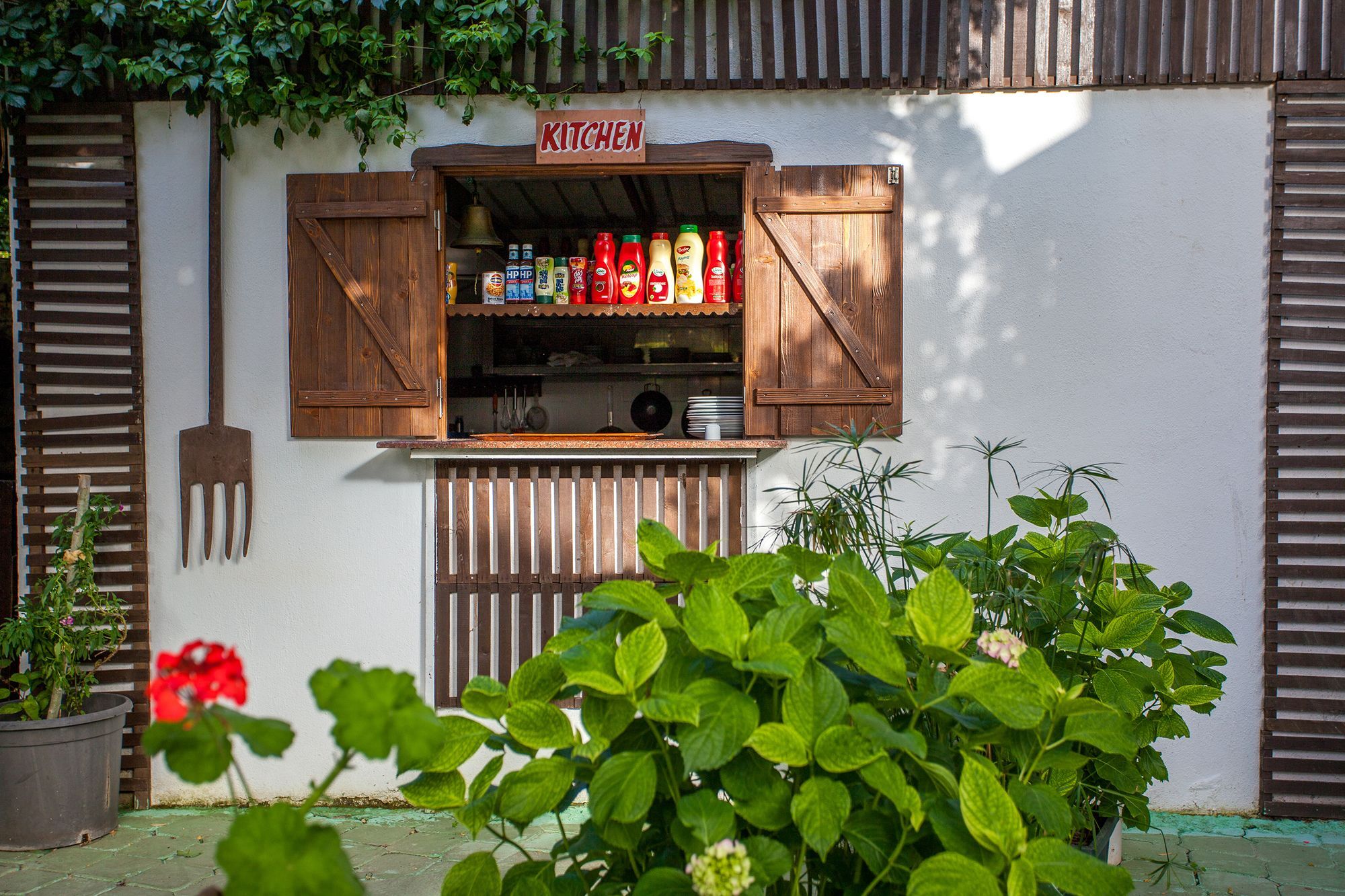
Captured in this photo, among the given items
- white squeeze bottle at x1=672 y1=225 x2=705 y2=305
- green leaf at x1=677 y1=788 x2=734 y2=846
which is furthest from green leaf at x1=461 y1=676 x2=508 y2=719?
white squeeze bottle at x1=672 y1=225 x2=705 y2=305

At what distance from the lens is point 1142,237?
3918mm

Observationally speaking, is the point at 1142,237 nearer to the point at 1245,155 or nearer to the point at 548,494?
the point at 1245,155

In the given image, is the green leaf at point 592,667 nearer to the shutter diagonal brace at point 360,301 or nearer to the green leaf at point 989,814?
the green leaf at point 989,814

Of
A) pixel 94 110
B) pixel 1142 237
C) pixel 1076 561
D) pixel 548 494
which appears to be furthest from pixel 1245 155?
pixel 94 110

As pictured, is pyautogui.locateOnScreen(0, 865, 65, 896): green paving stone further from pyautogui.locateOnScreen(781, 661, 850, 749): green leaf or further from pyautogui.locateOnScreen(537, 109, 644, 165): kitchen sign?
pyautogui.locateOnScreen(781, 661, 850, 749): green leaf

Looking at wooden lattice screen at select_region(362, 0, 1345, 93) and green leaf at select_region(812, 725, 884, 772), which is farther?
wooden lattice screen at select_region(362, 0, 1345, 93)

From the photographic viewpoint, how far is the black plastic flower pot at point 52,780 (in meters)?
3.57

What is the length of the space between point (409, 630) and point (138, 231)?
199 centimetres

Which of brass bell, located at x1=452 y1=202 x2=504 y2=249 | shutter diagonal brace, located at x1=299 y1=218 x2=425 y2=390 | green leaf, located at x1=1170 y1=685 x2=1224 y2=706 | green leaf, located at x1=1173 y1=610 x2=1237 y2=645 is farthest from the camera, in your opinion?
brass bell, located at x1=452 y1=202 x2=504 y2=249

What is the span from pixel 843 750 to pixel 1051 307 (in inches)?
127

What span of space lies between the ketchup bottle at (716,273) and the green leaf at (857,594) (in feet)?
9.67

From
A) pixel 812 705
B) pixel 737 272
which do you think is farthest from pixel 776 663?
pixel 737 272

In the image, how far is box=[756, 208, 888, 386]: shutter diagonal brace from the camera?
3.89 m

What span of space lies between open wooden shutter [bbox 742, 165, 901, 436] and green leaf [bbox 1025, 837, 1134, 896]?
2823 mm
